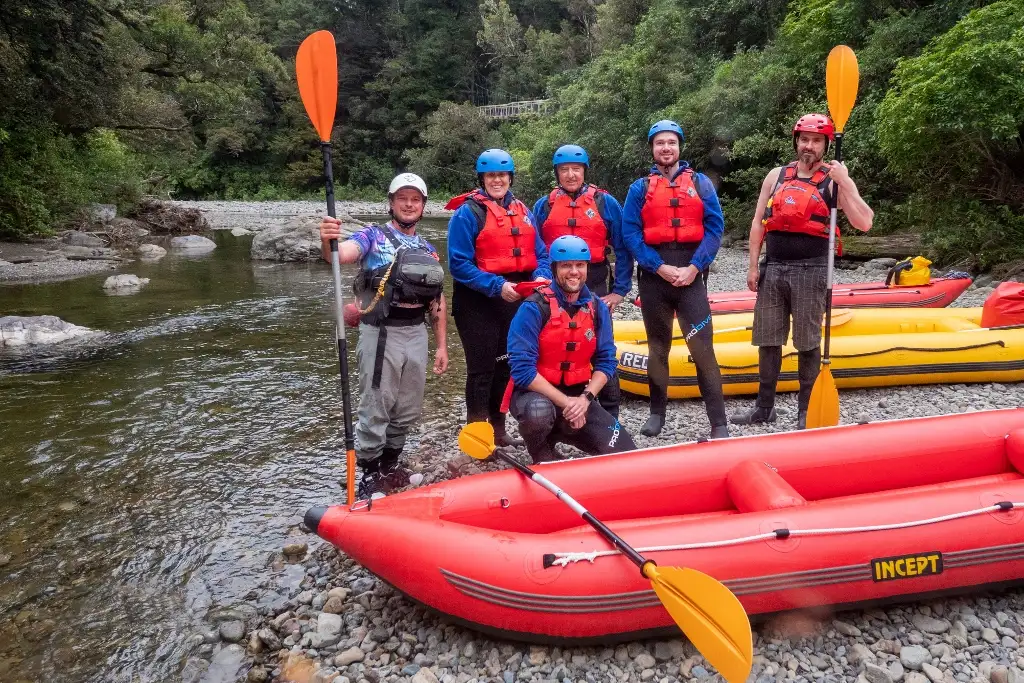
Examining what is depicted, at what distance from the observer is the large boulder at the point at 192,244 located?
15929 millimetres

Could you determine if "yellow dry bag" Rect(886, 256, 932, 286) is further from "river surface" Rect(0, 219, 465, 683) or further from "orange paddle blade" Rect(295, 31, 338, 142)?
"orange paddle blade" Rect(295, 31, 338, 142)

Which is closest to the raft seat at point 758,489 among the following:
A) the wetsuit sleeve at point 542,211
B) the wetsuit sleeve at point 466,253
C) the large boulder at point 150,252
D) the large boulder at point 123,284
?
the wetsuit sleeve at point 466,253

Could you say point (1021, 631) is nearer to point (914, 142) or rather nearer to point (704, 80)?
point (914, 142)

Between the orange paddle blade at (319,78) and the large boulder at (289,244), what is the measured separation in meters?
11.2

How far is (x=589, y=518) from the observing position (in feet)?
7.61

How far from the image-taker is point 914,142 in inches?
301

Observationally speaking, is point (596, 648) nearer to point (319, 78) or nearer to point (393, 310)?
point (393, 310)

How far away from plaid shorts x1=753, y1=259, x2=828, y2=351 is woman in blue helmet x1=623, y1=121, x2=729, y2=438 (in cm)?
46

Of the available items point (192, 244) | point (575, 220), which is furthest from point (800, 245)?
point (192, 244)

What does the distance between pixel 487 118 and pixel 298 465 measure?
30.9 metres

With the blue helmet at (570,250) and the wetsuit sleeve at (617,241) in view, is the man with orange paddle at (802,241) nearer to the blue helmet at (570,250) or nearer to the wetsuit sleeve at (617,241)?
the wetsuit sleeve at (617,241)

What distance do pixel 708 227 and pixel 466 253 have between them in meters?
1.24

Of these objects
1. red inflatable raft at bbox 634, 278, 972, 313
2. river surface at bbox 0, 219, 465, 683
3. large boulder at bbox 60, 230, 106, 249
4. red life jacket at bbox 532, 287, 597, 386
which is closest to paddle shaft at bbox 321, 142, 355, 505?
river surface at bbox 0, 219, 465, 683

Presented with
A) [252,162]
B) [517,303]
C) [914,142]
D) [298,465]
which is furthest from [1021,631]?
[252,162]
